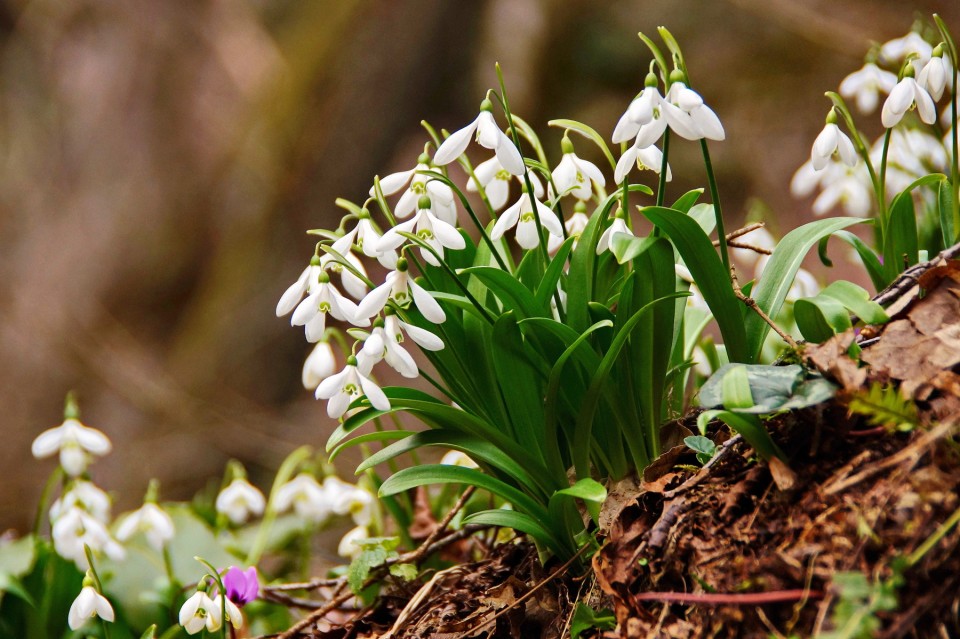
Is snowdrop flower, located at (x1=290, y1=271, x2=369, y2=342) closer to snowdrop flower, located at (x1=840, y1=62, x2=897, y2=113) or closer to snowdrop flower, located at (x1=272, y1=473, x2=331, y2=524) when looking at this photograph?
snowdrop flower, located at (x1=272, y1=473, x2=331, y2=524)

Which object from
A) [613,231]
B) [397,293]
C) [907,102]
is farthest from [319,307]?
[907,102]

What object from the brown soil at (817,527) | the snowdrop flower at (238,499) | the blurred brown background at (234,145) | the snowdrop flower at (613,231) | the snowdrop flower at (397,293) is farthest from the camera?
the blurred brown background at (234,145)

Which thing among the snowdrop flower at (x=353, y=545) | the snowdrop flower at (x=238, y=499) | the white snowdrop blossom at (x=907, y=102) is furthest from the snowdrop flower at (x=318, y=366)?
the white snowdrop blossom at (x=907, y=102)

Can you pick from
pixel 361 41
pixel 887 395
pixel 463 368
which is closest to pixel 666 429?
pixel 463 368

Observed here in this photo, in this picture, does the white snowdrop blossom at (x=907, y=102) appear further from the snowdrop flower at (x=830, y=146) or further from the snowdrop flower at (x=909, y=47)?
the snowdrop flower at (x=909, y=47)

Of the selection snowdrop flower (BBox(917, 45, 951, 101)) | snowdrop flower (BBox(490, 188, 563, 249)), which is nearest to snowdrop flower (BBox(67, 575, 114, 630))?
snowdrop flower (BBox(490, 188, 563, 249))

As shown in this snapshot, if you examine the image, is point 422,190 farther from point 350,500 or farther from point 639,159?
point 350,500

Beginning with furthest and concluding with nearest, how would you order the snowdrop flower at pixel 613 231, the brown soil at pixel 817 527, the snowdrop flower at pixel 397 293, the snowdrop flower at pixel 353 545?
the snowdrop flower at pixel 353 545 < the snowdrop flower at pixel 613 231 < the snowdrop flower at pixel 397 293 < the brown soil at pixel 817 527
